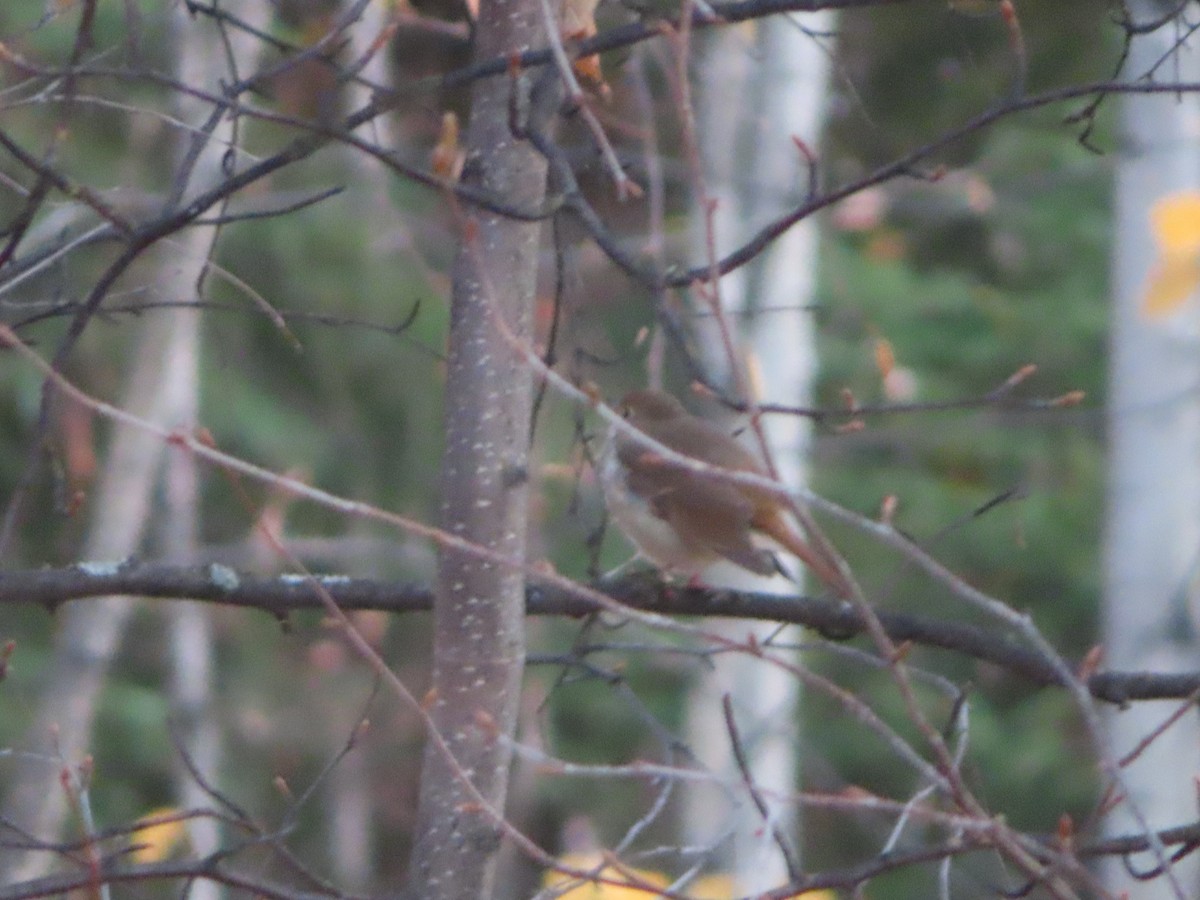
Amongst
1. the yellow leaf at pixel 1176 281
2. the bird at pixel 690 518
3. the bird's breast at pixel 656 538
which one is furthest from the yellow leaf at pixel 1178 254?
the bird's breast at pixel 656 538

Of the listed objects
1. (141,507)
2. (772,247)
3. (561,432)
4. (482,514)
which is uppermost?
(772,247)

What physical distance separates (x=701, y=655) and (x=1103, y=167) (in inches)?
306

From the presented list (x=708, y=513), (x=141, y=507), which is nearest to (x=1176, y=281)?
(x=708, y=513)

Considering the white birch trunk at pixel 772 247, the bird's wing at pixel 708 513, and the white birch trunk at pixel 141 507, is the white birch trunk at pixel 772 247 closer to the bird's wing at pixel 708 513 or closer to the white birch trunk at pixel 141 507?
the white birch trunk at pixel 141 507

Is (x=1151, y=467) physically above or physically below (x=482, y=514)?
above

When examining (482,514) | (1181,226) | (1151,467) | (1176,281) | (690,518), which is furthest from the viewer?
(1151,467)

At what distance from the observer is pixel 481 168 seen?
97.7 inches

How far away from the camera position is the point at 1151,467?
7301mm

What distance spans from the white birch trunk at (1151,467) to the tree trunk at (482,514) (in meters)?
5.04

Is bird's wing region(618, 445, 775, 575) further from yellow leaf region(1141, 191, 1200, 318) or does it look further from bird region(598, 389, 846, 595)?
yellow leaf region(1141, 191, 1200, 318)

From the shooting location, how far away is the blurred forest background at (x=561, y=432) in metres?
8.70

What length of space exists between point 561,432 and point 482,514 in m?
7.53

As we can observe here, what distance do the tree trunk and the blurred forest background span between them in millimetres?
4873

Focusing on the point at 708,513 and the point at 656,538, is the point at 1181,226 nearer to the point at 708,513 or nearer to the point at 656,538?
the point at 708,513
